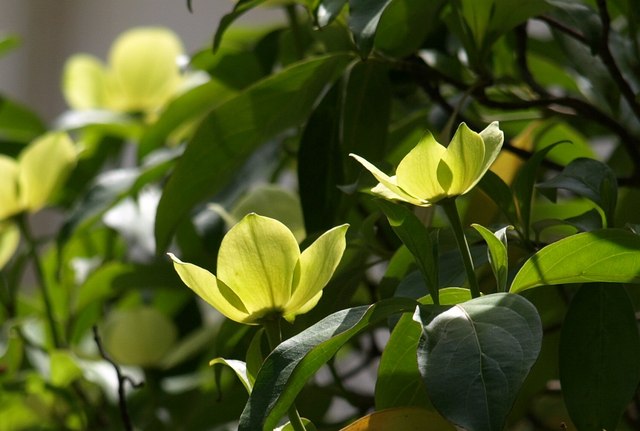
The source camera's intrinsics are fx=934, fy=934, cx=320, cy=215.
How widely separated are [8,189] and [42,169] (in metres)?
0.02

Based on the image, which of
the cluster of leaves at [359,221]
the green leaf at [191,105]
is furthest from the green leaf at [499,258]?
the green leaf at [191,105]

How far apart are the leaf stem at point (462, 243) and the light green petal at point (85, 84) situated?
499 millimetres

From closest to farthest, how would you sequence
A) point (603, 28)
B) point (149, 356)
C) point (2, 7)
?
point (603, 28)
point (149, 356)
point (2, 7)

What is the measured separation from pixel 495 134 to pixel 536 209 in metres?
0.19

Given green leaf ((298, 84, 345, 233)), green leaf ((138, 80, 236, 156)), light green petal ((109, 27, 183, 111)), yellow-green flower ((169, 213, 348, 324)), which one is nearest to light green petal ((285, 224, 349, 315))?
yellow-green flower ((169, 213, 348, 324))

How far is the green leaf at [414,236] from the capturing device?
0.84ft

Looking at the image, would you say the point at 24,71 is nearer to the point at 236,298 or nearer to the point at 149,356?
the point at 149,356

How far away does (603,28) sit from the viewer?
351 mm

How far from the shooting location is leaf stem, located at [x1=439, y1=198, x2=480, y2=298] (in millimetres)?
249

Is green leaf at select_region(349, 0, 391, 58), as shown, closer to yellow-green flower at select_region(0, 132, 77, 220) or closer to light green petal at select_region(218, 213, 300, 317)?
light green petal at select_region(218, 213, 300, 317)

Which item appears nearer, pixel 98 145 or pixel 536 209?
pixel 536 209

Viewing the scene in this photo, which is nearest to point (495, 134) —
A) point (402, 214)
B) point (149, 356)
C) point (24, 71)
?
point (402, 214)

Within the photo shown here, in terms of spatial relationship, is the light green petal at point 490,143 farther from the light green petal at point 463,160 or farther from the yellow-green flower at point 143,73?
the yellow-green flower at point 143,73

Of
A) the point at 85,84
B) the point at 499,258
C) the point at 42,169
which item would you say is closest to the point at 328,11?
the point at 499,258
